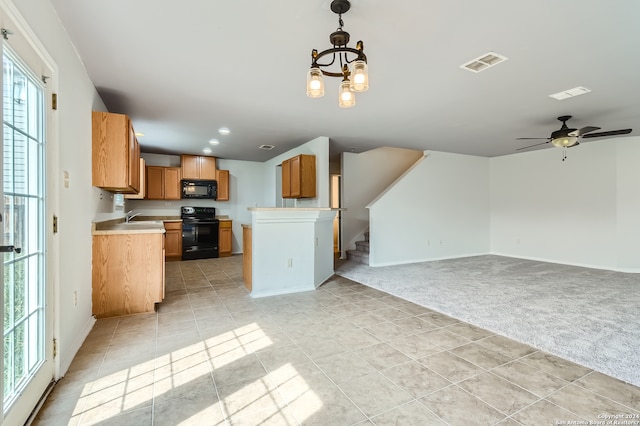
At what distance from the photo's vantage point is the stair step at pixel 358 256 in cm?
621

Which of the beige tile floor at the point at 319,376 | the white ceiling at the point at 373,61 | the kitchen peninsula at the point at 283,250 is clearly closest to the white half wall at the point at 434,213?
the white ceiling at the point at 373,61

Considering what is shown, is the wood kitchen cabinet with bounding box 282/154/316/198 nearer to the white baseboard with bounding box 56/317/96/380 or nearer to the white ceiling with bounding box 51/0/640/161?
the white ceiling with bounding box 51/0/640/161

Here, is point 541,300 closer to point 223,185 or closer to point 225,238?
point 225,238

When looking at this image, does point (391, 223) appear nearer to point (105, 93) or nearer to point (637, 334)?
point (637, 334)

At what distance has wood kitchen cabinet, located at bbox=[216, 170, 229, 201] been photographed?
24.3 ft

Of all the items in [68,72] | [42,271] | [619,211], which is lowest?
[42,271]

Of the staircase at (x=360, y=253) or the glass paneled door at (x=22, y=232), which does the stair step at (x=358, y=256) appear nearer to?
the staircase at (x=360, y=253)

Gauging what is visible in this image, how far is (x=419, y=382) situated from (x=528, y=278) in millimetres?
4113

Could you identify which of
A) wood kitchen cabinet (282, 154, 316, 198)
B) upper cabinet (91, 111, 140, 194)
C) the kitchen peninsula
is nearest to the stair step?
wood kitchen cabinet (282, 154, 316, 198)

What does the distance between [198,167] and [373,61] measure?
5574 millimetres

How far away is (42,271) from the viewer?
185 centimetres

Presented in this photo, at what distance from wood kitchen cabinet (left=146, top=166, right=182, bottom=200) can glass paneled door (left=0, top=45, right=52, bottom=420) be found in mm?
5238

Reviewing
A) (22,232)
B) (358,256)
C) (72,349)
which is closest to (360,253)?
(358,256)

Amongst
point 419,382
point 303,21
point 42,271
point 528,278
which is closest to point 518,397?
point 419,382
